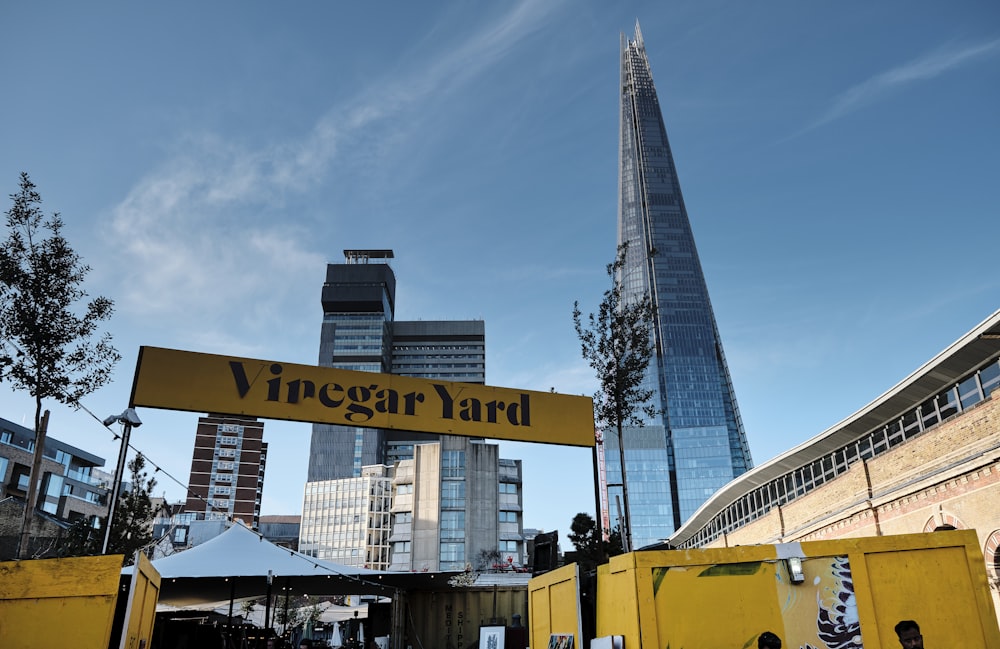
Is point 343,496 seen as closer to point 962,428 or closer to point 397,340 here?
point 397,340

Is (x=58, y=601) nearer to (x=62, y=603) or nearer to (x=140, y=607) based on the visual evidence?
(x=62, y=603)

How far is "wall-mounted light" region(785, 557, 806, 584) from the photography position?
8969mm

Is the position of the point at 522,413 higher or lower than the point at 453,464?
lower

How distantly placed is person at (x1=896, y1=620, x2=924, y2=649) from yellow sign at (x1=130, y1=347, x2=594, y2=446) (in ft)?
17.7

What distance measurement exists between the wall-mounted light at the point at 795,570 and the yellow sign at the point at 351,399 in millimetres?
4242

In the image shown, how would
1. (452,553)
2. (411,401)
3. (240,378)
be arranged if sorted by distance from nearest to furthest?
(240,378), (411,401), (452,553)

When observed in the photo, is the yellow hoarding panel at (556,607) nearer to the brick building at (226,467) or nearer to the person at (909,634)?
the person at (909,634)

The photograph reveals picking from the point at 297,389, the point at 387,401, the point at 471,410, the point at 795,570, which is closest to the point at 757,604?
the point at 795,570

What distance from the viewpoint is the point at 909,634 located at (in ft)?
28.6

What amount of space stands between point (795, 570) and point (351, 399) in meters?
6.97

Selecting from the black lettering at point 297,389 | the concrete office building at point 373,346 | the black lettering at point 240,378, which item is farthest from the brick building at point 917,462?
the concrete office building at point 373,346

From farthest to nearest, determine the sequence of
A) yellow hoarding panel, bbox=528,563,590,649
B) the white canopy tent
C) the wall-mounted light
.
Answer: the white canopy tent < yellow hoarding panel, bbox=528,563,590,649 < the wall-mounted light

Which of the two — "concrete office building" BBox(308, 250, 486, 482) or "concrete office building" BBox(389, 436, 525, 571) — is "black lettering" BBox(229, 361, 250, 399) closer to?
"concrete office building" BBox(389, 436, 525, 571)

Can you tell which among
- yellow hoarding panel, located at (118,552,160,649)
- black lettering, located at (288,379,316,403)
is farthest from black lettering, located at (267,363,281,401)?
yellow hoarding panel, located at (118,552,160,649)
